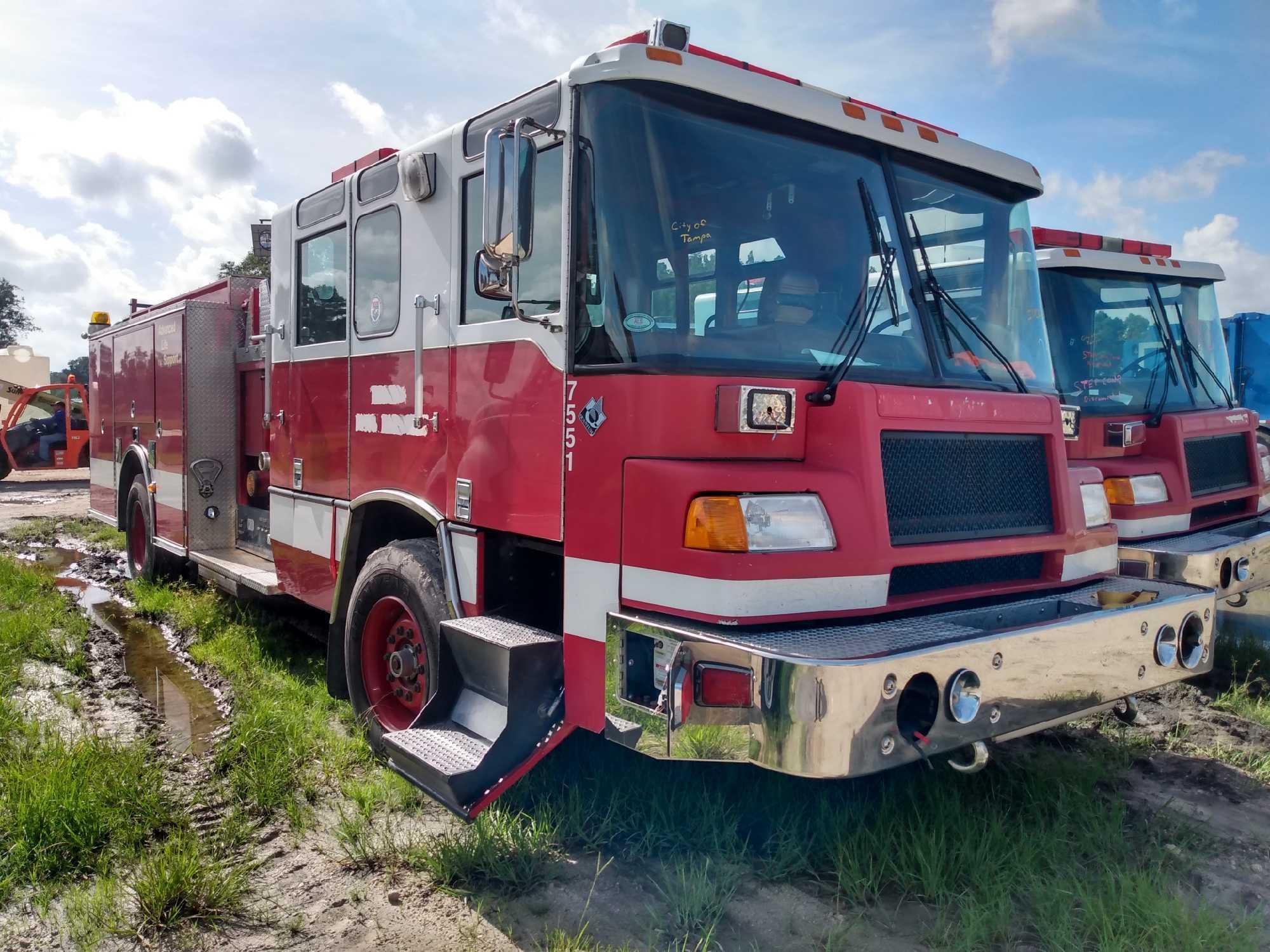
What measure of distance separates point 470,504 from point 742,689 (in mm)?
1476

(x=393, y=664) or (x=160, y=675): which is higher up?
(x=393, y=664)

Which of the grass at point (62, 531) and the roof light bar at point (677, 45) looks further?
the grass at point (62, 531)

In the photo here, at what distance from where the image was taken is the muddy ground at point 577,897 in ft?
9.67

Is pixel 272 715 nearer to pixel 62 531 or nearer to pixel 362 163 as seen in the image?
pixel 362 163

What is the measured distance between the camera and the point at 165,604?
755 cm

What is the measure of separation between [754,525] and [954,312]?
55.7 inches

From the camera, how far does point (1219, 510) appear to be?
21.5 feet

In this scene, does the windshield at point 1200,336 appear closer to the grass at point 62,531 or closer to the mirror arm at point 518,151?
the mirror arm at point 518,151

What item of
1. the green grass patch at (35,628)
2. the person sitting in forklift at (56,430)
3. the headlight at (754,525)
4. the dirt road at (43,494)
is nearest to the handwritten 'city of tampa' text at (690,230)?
the headlight at (754,525)

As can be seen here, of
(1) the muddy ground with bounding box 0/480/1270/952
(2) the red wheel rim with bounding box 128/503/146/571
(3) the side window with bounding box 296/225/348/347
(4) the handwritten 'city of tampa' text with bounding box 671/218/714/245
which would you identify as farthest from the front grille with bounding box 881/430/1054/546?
(2) the red wheel rim with bounding box 128/503/146/571

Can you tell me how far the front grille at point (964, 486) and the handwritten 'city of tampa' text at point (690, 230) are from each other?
2.85 ft

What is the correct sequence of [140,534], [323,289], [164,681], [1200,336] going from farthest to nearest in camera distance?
1. [140,534]
2. [1200,336]
3. [164,681]
4. [323,289]

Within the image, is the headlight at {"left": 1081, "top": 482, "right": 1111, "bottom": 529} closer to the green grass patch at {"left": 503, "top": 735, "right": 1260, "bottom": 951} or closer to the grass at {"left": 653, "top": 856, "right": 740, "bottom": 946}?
the green grass patch at {"left": 503, "top": 735, "right": 1260, "bottom": 951}

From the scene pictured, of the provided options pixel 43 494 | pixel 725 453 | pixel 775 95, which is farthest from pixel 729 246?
pixel 43 494
